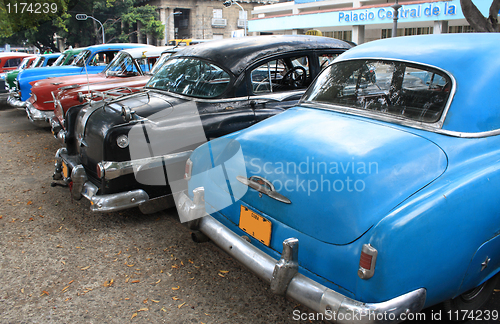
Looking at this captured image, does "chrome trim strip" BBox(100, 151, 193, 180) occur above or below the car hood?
below

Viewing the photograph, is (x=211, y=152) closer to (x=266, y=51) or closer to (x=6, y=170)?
(x=266, y=51)

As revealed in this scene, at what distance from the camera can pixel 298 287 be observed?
2203 mm

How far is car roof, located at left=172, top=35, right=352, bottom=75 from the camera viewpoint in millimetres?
4664

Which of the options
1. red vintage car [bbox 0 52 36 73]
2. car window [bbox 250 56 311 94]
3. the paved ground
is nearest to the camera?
the paved ground

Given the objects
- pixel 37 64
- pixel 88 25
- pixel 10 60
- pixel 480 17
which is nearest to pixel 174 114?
pixel 480 17

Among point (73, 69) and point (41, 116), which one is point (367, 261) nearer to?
point (41, 116)

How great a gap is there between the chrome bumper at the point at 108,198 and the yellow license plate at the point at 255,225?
5.59 feet

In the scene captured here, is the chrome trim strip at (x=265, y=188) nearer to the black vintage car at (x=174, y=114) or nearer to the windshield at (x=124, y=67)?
the black vintage car at (x=174, y=114)

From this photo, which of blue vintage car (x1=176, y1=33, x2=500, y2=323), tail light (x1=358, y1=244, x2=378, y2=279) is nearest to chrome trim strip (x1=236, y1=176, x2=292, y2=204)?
blue vintage car (x1=176, y1=33, x2=500, y2=323)

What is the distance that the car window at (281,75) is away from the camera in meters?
4.80

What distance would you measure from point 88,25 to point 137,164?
4638 cm

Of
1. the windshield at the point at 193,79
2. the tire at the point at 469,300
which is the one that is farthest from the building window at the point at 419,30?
the tire at the point at 469,300

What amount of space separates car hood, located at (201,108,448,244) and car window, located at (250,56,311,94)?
211 cm

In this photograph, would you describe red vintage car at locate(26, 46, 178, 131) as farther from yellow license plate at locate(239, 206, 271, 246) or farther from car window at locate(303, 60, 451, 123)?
yellow license plate at locate(239, 206, 271, 246)
